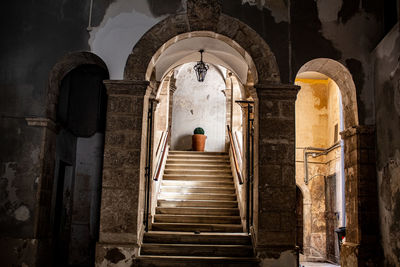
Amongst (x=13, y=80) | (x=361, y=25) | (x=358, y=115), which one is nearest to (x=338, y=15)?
(x=361, y=25)

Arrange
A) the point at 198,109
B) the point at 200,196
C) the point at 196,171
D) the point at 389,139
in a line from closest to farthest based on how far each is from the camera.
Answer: the point at 389,139
the point at 200,196
the point at 196,171
the point at 198,109

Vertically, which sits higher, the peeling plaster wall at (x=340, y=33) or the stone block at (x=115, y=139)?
the peeling plaster wall at (x=340, y=33)

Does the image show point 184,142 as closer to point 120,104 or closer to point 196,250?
point 196,250

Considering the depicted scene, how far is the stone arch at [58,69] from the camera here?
6102mm

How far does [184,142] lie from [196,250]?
750 cm

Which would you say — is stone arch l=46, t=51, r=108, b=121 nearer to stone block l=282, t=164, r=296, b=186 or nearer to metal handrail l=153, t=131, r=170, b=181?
metal handrail l=153, t=131, r=170, b=181

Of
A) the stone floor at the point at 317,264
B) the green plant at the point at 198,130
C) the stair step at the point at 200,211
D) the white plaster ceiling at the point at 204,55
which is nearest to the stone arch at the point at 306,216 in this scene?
the stone floor at the point at 317,264

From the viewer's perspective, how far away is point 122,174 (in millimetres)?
5852

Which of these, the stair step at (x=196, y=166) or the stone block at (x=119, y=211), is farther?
the stair step at (x=196, y=166)

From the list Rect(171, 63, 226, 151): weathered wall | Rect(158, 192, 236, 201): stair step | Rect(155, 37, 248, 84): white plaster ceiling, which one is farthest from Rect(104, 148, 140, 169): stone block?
Rect(171, 63, 226, 151): weathered wall

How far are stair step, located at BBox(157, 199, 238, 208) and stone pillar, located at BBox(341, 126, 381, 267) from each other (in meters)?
2.71

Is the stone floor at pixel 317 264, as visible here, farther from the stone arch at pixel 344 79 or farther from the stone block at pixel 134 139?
the stone block at pixel 134 139

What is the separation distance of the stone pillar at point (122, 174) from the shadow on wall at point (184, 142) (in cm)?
745

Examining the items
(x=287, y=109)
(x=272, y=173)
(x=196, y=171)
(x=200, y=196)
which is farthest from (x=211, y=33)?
(x=196, y=171)
